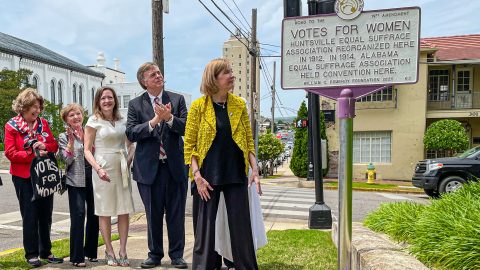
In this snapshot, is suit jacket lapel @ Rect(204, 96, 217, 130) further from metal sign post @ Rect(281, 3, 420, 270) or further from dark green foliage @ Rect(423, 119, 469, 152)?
dark green foliage @ Rect(423, 119, 469, 152)

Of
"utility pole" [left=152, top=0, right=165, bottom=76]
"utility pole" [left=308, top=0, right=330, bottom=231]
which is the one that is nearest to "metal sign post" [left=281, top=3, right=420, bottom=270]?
"utility pole" [left=308, top=0, right=330, bottom=231]

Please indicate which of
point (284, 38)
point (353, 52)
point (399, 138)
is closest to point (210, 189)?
point (284, 38)

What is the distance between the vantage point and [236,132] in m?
3.24

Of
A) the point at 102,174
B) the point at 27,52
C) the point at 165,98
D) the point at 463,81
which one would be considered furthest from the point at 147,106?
the point at 27,52

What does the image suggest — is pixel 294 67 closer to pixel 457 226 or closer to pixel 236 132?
pixel 236 132

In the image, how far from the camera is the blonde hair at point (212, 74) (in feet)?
10.5

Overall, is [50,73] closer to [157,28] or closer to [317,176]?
[157,28]

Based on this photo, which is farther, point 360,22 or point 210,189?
point 210,189

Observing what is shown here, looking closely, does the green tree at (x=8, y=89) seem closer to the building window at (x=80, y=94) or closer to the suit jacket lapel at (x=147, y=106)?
the building window at (x=80, y=94)

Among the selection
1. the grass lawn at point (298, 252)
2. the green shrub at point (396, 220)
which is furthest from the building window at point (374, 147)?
the green shrub at point (396, 220)

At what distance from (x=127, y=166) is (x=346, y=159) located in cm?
221

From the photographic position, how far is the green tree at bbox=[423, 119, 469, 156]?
18.3 meters

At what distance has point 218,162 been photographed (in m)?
3.19

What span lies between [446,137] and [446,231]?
17431 mm
